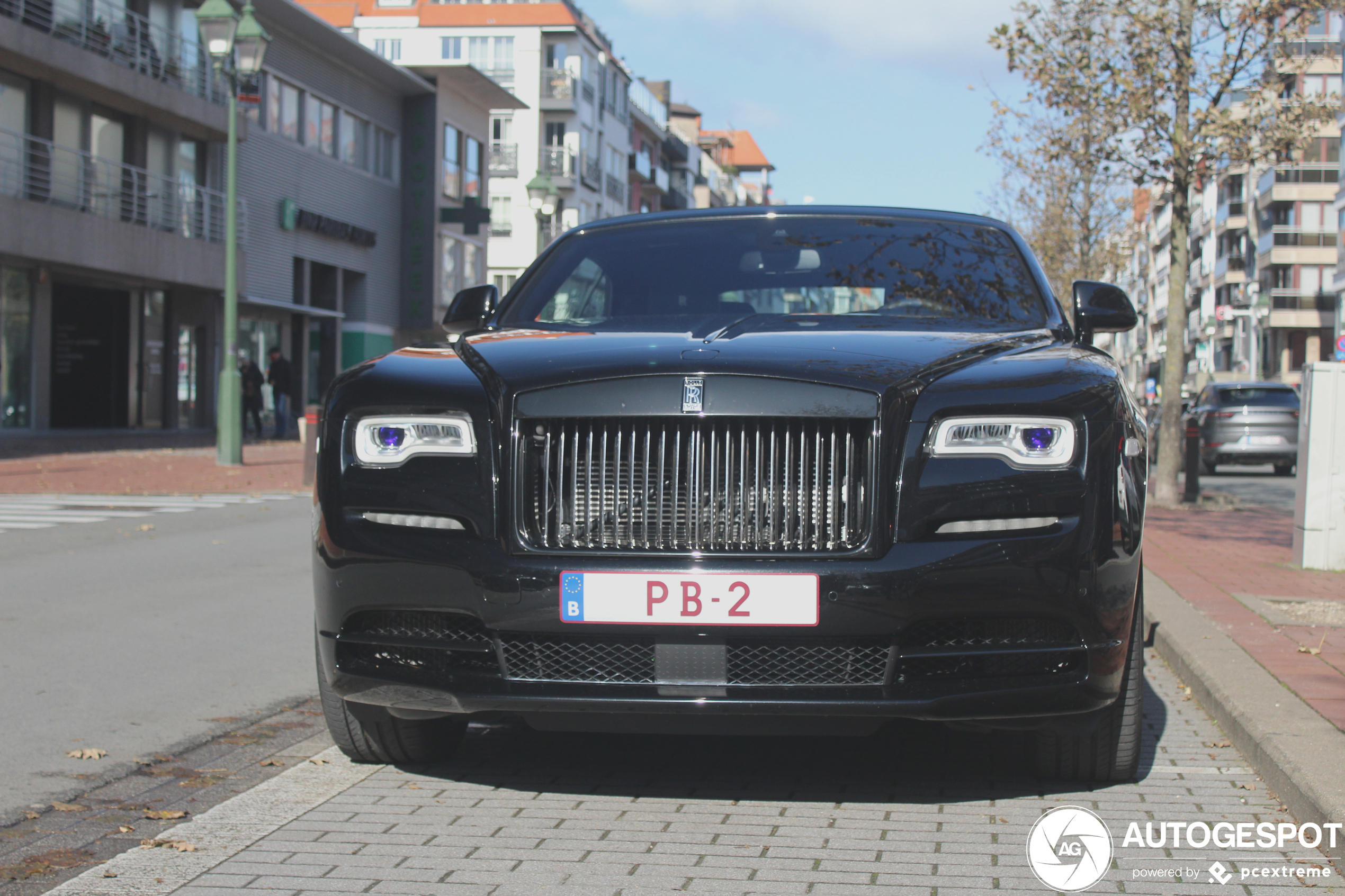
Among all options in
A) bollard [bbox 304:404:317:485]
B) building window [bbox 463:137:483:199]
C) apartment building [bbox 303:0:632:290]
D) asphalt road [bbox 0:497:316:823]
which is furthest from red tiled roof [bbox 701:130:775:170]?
asphalt road [bbox 0:497:316:823]

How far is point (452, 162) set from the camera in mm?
48219

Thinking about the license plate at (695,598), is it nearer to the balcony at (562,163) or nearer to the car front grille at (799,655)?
the car front grille at (799,655)

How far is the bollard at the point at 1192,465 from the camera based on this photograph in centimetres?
1664

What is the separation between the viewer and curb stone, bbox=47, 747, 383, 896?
3.43m

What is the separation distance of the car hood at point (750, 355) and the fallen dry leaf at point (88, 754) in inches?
68.7

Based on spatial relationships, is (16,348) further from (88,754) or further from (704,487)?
(704,487)

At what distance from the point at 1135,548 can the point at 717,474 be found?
1130 mm

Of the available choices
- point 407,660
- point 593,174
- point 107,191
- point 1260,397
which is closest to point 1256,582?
point 407,660

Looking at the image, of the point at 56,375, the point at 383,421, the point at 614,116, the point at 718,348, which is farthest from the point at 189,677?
the point at 614,116

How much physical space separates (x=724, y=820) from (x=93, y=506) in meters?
12.6

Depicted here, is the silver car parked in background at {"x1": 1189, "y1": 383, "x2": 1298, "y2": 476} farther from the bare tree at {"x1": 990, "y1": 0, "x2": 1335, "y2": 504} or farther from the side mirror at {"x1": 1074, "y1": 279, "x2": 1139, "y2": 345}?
the side mirror at {"x1": 1074, "y1": 279, "x2": 1139, "y2": 345}

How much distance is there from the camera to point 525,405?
3.89 m

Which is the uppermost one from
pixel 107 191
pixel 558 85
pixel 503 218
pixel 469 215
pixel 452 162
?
pixel 558 85

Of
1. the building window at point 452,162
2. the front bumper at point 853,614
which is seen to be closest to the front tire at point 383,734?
the front bumper at point 853,614
